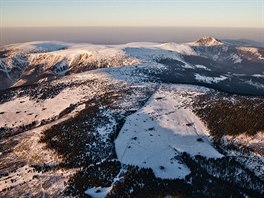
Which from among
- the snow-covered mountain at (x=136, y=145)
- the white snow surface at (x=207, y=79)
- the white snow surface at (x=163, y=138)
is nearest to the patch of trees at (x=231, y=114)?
the snow-covered mountain at (x=136, y=145)

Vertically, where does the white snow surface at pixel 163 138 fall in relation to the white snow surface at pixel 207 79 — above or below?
above

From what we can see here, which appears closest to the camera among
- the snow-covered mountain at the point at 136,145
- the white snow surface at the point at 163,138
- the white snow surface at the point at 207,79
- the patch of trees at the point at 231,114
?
the snow-covered mountain at the point at 136,145

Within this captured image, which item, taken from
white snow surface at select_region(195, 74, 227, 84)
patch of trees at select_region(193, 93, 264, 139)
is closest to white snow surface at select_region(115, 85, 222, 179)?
patch of trees at select_region(193, 93, 264, 139)

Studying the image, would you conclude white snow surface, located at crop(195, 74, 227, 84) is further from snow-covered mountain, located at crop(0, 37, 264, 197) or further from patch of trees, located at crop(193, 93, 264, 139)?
patch of trees, located at crop(193, 93, 264, 139)

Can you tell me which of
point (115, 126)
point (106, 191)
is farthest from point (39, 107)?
point (106, 191)

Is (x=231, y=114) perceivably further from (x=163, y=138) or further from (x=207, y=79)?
(x=207, y=79)

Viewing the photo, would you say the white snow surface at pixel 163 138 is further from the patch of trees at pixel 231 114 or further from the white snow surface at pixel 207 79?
the white snow surface at pixel 207 79

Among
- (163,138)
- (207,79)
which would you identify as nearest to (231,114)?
(163,138)

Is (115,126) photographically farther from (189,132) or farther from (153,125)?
(189,132)
